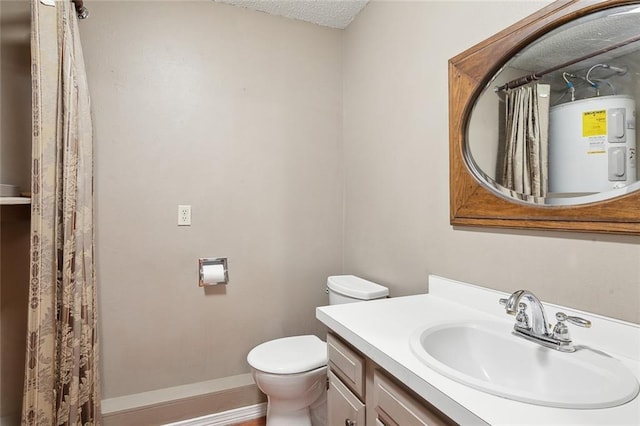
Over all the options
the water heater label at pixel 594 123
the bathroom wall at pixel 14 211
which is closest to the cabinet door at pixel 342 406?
the water heater label at pixel 594 123

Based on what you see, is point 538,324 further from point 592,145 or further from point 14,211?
point 14,211

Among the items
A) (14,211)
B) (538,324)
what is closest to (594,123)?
(538,324)

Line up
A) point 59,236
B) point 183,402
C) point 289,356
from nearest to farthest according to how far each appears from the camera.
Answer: point 59,236
point 289,356
point 183,402

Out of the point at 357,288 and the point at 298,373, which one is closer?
the point at 298,373

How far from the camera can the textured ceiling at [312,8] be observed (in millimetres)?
2088

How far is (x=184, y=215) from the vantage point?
6.64 feet

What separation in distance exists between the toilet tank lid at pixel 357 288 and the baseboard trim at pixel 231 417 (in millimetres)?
853

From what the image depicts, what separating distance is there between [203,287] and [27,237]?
2.89 feet

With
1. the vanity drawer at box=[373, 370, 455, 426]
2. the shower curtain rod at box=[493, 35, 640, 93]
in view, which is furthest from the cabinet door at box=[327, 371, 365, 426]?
the shower curtain rod at box=[493, 35, 640, 93]

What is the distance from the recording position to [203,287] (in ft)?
6.79

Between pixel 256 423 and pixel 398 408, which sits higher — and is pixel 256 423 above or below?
below

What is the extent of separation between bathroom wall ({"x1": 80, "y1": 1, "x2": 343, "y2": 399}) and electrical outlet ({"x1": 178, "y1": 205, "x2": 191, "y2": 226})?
28mm

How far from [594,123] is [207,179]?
181cm

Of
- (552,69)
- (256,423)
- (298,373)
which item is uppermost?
(552,69)
